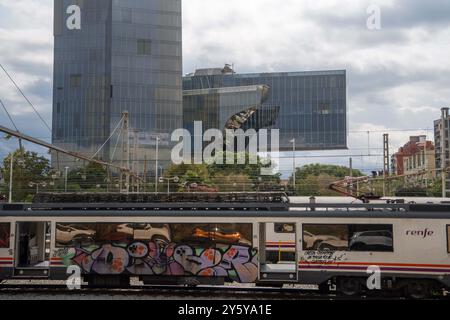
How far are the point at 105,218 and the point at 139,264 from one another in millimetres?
1997

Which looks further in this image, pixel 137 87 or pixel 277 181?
pixel 137 87

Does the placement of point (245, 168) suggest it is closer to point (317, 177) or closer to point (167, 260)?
point (317, 177)

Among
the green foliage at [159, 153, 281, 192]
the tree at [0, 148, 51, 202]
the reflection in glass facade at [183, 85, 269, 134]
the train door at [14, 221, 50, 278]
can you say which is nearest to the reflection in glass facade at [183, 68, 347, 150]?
the reflection in glass facade at [183, 85, 269, 134]

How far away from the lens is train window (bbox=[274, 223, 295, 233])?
17562 millimetres

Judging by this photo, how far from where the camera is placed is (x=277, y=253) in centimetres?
1789

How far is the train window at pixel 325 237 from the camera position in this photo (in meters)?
17.2

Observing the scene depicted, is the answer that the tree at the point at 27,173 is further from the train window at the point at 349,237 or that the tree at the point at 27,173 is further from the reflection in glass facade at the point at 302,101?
the reflection in glass facade at the point at 302,101

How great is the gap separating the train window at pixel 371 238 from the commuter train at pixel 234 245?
33 millimetres

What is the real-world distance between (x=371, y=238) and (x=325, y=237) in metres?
1.48

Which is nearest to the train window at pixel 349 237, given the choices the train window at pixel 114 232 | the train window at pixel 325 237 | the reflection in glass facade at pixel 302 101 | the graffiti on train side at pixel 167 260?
the train window at pixel 325 237
